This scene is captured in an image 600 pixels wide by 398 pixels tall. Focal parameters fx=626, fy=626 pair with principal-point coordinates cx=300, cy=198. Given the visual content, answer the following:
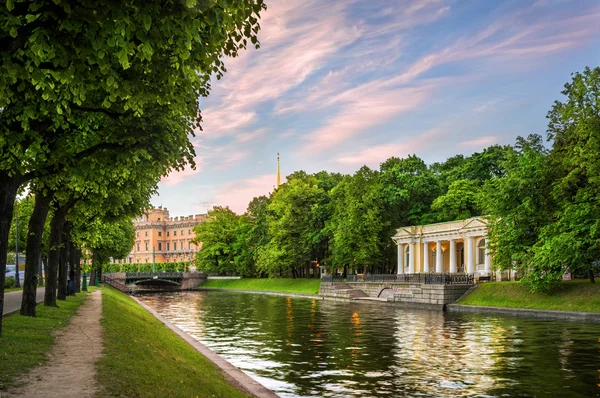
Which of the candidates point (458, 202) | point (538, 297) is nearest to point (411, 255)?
point (458, 202)

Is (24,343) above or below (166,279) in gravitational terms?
above

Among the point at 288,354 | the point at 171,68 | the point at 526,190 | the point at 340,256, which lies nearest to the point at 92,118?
the point at 171,68

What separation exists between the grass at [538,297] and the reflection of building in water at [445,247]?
45.7ft

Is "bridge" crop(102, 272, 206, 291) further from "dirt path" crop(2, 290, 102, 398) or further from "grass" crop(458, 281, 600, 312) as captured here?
"dirt path" crop(2, 290, 102, 398)

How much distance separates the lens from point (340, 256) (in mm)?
78562

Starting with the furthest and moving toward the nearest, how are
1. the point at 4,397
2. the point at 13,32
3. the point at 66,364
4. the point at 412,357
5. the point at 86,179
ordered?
the point at 412,357
the point at 86,179
the point at 66,364
the point at 4,397
the point at 13,32

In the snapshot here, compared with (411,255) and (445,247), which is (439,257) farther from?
(411,255)

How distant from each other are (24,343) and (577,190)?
132 feet

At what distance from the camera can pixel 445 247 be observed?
8150cm

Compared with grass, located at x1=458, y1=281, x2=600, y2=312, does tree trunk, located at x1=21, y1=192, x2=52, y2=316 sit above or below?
above

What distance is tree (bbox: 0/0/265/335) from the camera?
378 inches

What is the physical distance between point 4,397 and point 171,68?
6857 mm

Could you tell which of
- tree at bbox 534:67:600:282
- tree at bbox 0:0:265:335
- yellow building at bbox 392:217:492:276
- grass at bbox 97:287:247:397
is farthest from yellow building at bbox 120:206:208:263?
tree at bbox 0:0:265:335

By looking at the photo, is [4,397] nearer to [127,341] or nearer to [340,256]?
[127,341]
